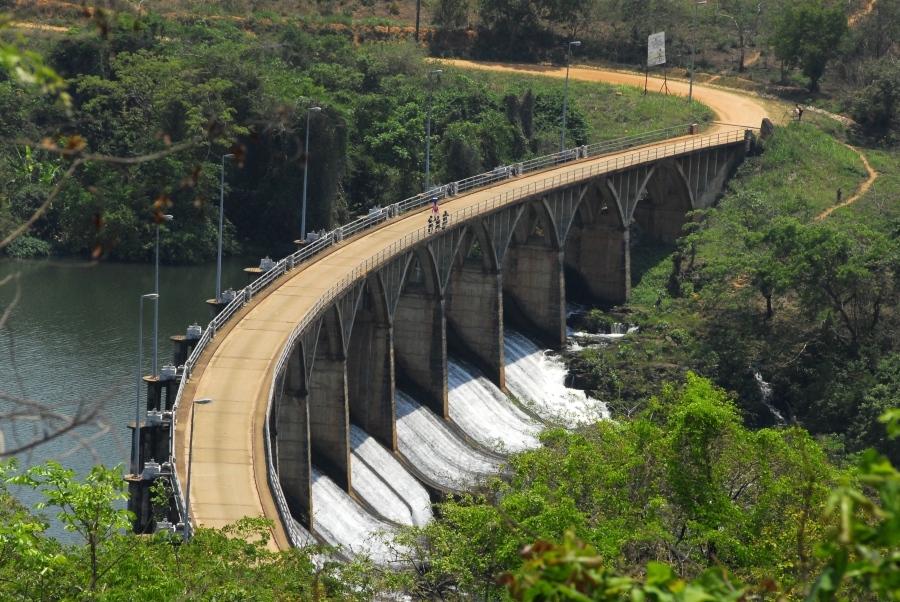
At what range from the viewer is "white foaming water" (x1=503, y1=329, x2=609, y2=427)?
2982 inches

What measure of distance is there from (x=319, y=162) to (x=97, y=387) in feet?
120

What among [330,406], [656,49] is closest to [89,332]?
[330,406]

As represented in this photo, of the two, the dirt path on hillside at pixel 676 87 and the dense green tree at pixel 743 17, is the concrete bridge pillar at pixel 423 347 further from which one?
the dense green tree at pixel 743 17

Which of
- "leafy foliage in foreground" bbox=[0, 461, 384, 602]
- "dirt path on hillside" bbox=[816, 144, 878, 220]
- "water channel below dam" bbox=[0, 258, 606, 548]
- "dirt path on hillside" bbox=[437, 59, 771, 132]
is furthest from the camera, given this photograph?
"dirt path on hillside" bbox=[437, 59, 771, 132]

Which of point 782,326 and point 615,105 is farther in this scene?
point 615,105

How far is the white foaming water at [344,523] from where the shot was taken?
51375mm

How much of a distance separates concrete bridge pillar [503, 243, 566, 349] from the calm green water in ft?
61.8

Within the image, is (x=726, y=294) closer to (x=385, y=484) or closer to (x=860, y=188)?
(x=860, y=188)

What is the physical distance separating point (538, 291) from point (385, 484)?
3066cm

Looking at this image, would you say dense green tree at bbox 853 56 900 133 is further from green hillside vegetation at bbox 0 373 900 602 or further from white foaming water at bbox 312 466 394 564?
white foaming water at bbox 312 466 394 564

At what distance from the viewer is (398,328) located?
2753 inches

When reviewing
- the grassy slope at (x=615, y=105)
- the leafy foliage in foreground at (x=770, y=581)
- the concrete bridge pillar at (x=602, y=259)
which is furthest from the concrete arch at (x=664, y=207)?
the leafy foliage in foreground at (x=770, y=581)

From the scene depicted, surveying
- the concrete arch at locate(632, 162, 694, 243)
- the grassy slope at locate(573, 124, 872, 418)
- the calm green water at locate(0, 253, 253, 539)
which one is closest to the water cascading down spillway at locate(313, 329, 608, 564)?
the grassy slope at locate(573, 124, 872, 418)

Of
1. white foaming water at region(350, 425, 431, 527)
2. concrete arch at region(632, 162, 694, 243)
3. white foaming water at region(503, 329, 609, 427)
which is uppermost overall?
concrete arch at region(632, 162, 694, 243)
